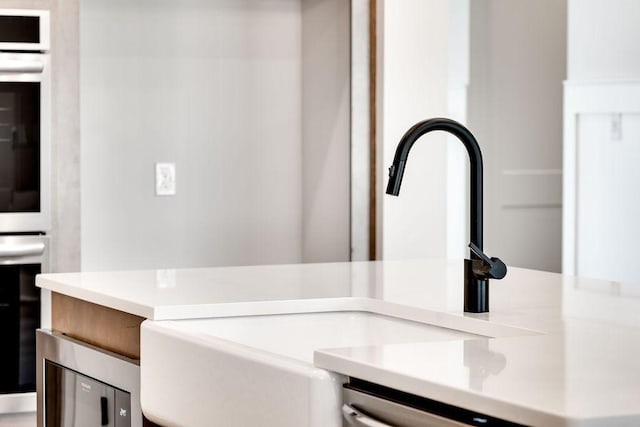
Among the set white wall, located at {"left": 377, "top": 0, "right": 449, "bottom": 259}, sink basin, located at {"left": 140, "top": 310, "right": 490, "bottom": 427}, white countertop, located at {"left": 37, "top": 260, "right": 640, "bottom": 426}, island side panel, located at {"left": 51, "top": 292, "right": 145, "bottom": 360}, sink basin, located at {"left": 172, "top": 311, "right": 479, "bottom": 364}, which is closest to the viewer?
white countertop, located at {"left": 37, "top": 260, "right": 640, "bottom": 426}

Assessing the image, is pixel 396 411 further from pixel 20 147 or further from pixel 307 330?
pixel 20 147

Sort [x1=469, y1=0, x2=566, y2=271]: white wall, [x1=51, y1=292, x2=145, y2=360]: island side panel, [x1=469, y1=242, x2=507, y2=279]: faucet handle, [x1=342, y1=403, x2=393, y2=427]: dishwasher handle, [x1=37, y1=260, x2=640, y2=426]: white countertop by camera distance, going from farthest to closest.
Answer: [x1=469, y1=0, x2=566, y2=271]: white wall, [x1=51, y1=292, x2=145, y2=360]: island side panel, [x1=469, y1=242, x2=507, y2=279]: faucet handle, [x1=342, y1=403, x2=393, y2=427]: dishwasher handle, [x1=37, y1=260, x2=640, y2=426]: white countertop

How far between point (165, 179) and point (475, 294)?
2.45 metres

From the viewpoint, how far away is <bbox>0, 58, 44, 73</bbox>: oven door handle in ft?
11.0

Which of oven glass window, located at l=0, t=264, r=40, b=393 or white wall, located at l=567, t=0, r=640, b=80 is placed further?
white wall, located at l=567, t=0, r=640, b=80

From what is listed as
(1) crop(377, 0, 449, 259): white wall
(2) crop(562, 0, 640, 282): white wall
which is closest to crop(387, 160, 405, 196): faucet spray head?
(1) crop(377, 0, 449, 259): white wall

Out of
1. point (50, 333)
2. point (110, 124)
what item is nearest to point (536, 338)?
point (50, 333)

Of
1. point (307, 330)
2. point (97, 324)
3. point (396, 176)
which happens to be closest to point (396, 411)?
point (396, 176)

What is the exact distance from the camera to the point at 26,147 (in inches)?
→ 135

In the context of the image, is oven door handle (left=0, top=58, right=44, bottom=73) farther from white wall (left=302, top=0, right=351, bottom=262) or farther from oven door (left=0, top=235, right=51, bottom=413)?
white wall (left=302, top=0, right=351, bottom=262)

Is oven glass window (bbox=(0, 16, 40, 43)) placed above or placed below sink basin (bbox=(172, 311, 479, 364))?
above

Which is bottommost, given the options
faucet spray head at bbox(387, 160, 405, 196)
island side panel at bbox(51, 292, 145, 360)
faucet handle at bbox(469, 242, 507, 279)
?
island side panel at bbox(51, 292, 145, 360)

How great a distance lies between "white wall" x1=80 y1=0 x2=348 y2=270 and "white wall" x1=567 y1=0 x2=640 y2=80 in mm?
2027

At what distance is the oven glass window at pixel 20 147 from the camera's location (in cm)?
340
